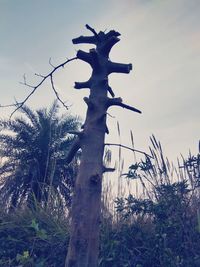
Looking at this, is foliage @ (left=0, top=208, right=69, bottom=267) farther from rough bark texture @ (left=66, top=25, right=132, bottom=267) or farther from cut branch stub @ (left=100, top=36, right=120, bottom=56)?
cut branch stub @ (left=100, top=36, right=120, bottom=56)

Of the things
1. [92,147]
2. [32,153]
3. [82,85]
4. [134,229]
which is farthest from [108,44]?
[32,153]

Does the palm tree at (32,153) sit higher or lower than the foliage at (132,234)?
higher

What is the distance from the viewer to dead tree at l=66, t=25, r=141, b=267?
2348mm

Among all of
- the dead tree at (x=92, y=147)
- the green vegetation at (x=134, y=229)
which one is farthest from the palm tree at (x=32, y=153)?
the dead tree at (x=92, y=147)

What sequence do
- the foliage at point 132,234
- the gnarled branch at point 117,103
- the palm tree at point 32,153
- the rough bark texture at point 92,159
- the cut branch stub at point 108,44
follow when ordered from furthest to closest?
the palm tree at point 32,153
the foliage at point 132,234
the cut branch stub at point 108,44
the gnarled branch at point 117,103
the rough bark texture at point 92,159

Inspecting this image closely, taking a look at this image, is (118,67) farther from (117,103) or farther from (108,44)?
(117,103)

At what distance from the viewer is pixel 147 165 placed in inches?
165

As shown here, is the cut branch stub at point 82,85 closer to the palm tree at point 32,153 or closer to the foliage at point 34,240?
the foliage at point 34,240

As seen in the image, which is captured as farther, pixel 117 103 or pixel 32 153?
pixel 32 153

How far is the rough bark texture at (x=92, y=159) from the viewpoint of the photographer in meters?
2.35

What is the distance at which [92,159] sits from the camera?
8.72ft

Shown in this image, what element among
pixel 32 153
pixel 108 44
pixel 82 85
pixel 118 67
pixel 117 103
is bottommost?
pixel 117 103

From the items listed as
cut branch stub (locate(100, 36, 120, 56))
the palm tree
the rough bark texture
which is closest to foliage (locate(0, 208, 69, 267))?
the rough bark texture

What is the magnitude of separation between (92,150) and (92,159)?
3.3 inches
